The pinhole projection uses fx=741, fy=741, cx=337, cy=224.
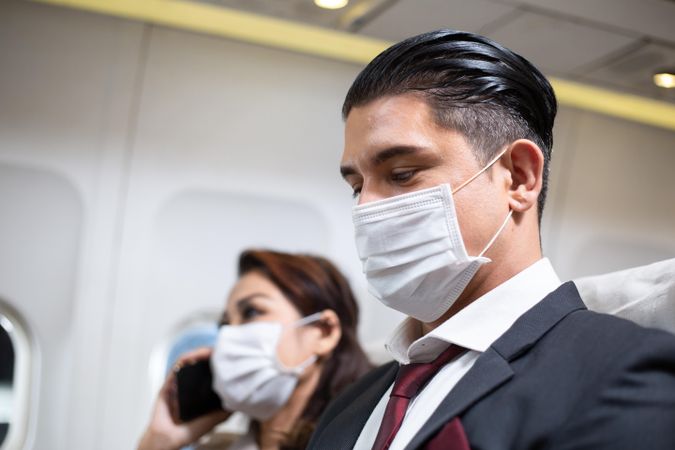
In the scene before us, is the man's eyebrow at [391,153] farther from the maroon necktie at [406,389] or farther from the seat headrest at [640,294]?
the seat headrest at [640,294]

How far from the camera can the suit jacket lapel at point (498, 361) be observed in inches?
44.4

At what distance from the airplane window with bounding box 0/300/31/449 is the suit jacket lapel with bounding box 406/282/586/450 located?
12.1 ft

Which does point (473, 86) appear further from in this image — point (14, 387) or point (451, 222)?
point (14, 387)

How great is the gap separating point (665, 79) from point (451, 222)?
3765 millimetres

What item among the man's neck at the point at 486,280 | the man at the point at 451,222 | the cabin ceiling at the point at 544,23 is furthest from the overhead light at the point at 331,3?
the man's neck at the point at 486,280

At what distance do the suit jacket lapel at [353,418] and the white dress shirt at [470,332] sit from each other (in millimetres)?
78

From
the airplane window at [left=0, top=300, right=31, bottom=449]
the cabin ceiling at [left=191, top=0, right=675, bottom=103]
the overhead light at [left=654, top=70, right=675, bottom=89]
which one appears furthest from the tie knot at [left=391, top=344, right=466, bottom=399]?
the overhead light at [left=654, top=70, right=675, bottom=89]

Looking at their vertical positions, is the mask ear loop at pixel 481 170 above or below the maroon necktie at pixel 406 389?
above

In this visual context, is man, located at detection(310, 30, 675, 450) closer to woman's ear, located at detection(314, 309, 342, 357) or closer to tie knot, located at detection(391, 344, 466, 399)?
tie knot, located at detection(391, 344, 466, 399)

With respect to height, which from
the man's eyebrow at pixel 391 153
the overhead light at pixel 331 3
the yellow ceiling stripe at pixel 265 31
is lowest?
the man's eyebrow at pixel 391 153

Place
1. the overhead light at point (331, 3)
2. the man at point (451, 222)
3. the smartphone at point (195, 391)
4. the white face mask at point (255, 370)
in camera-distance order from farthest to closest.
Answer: the overhead light at point (331, 3) < the smartphone at point (195, 391) < the white face mask at point (255, 370) < the man at point (451, 222)

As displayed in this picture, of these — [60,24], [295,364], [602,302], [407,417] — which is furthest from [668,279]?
[60,24]

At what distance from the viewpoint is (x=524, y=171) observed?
1.40 meters

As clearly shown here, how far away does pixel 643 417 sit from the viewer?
39.0 inches
